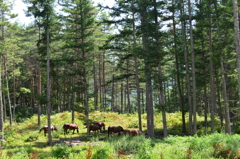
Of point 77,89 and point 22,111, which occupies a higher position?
point 77,89

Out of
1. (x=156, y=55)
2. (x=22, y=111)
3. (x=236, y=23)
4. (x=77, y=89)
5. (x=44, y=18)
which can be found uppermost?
(x=44, y=18)

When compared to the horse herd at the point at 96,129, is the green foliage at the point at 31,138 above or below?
below

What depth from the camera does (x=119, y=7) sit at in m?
19.7

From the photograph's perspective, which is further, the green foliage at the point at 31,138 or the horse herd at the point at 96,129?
the green foliage at the point at 31,138

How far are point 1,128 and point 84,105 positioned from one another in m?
7.50

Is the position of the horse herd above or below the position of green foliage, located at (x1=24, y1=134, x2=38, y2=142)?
above

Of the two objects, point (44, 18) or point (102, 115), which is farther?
point (102, 115)

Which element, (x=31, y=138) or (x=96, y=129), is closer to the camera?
(x=31, y=138)

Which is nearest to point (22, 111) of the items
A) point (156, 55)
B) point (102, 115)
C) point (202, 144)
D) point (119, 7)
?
point (102, 115)

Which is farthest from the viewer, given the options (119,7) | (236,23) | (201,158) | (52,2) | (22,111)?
(22,111)

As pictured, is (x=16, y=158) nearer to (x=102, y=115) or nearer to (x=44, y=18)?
(x=44, y=18)

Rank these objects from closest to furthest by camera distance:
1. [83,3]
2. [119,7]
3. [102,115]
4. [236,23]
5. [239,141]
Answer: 1. [239,141]
2. [236,23]
3. [119,7]
4. [83,3]
5. [102,115]

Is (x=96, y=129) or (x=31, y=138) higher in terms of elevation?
(x=96, y=129)

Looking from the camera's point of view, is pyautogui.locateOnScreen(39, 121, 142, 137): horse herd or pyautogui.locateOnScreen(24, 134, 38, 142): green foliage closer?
pyautogui.locateOnScreen(39, 121, 142, 137): horse herd
